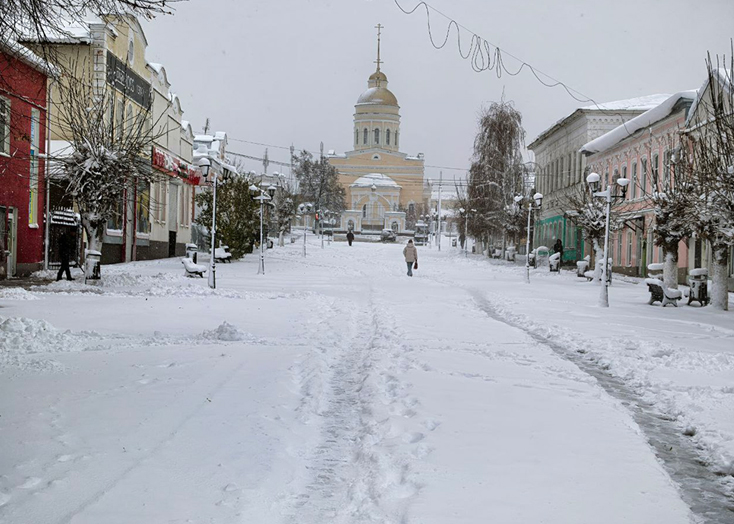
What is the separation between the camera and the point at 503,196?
52031 mm

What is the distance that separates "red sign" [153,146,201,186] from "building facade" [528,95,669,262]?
19148mm

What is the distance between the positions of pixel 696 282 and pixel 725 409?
15.2m

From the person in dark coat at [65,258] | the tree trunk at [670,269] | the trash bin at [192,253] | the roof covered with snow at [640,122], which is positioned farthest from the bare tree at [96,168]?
the roof covered with snow at [640,122]

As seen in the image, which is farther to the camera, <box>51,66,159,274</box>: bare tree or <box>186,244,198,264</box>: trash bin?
<box>186,244,198,264</box>: trash bin

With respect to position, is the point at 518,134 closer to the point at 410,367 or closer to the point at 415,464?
the point at 410,367

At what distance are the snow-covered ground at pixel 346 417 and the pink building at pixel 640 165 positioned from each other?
19270 millimetres

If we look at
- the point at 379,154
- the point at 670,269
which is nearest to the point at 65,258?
the point at 670,269

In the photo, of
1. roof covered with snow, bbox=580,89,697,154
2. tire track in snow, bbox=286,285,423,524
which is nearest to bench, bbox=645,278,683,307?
roof covered with snow, bbox=580,89,697,154

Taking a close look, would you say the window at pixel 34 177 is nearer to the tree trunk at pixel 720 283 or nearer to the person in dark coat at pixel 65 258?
the person in dark coat at pixel 65 258

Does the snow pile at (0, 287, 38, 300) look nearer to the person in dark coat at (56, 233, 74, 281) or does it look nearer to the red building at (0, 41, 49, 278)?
the person in dark coat at (56, 233, 74, 281)

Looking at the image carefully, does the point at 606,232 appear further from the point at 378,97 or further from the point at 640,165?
the point at 378,97

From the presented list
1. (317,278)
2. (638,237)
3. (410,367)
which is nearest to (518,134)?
(638,237)

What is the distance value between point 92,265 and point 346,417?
16.8m

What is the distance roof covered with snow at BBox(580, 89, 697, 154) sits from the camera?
3328 centimetres
